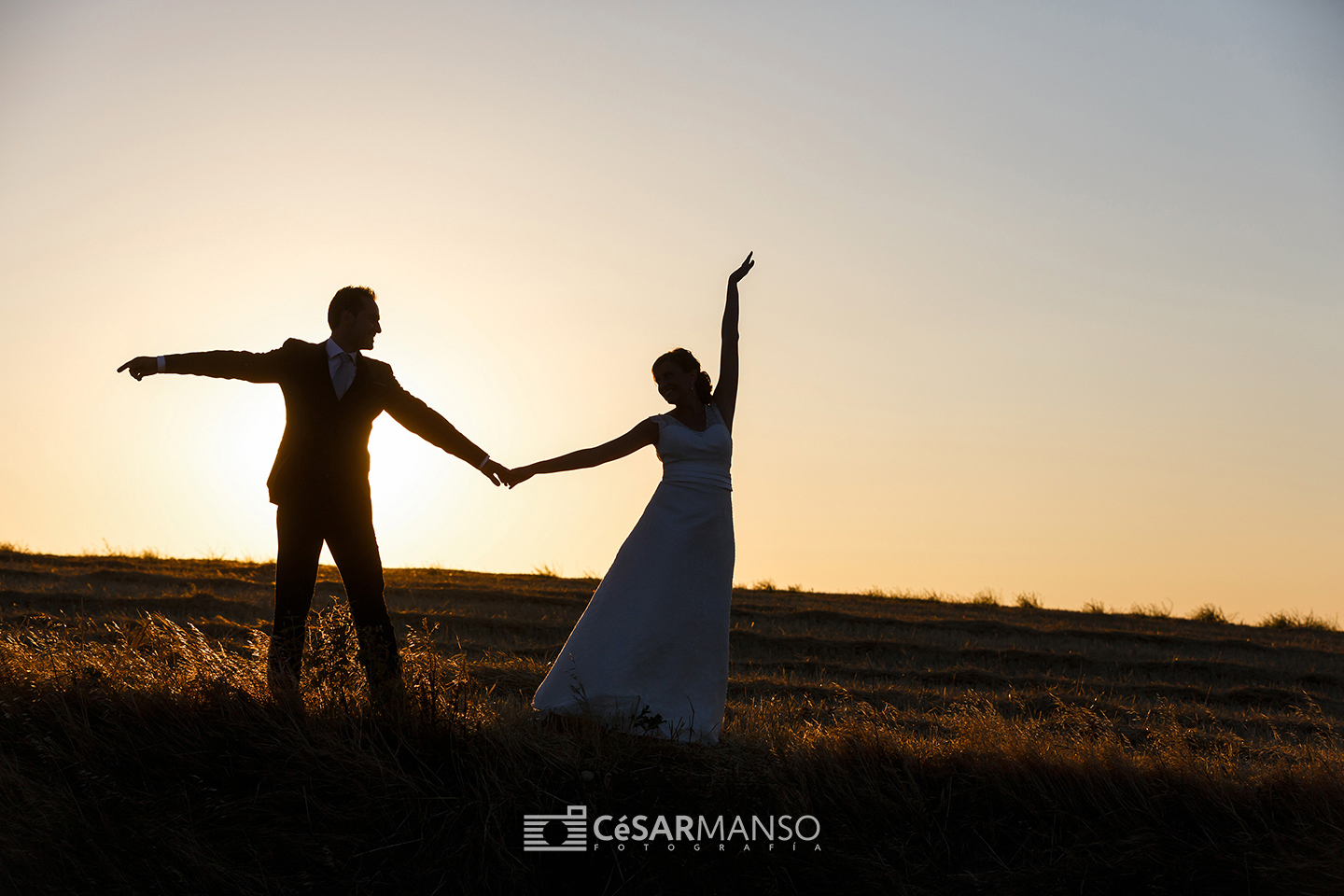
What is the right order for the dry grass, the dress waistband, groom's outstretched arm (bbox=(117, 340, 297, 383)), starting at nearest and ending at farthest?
the dry grass
groom's outstretched arm (bbox=(117, 340, 297, 383))
the dress waistband

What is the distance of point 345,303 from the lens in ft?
19.3

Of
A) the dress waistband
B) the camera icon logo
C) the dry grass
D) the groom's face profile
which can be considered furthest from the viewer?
the dress waistband

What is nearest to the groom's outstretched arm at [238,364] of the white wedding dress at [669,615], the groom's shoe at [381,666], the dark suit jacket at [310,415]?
the dark suit jacket at [310,415]

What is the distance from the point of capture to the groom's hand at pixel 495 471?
6.83 m

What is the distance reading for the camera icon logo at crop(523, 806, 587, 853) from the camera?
14.4 ft

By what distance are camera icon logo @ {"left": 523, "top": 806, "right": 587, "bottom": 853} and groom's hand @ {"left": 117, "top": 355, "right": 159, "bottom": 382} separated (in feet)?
10.8

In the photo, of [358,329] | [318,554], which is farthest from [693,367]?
[318,554]

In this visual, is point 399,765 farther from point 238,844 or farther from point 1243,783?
point 1243,783

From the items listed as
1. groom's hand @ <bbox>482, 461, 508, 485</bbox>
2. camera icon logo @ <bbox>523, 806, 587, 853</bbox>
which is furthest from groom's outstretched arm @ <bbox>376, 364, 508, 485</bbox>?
camera icon logo @ <bbox>523, 806, 587, 853</bbox>

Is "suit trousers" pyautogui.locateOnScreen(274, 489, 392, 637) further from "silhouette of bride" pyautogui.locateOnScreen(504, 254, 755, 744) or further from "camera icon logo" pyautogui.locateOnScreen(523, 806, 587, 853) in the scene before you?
"camera icon logo" pyautogui.locateOnScreen(523, 806, 587, 853)

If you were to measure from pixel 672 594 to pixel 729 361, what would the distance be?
161cm

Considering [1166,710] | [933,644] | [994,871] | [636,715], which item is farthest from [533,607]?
[994,871]

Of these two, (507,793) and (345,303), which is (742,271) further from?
(507,793)

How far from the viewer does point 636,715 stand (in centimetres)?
537
